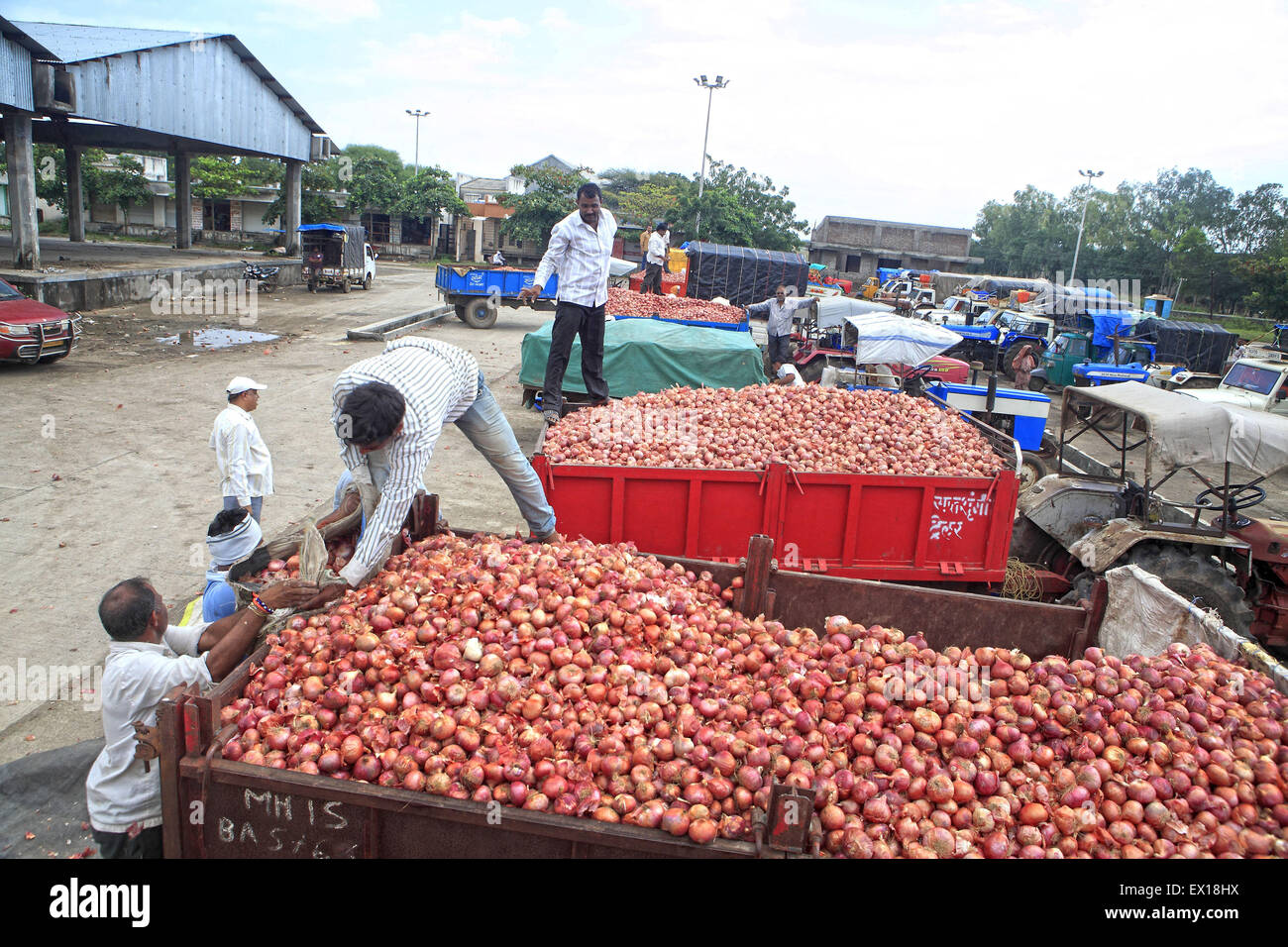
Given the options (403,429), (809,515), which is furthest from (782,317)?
(403,429)

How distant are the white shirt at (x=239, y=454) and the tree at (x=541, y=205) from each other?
39.9 m

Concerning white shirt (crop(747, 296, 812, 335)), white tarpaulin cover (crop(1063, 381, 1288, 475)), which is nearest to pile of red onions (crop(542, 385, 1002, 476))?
white tarpaulin cover (crop(1063, 381, 1288, 475))

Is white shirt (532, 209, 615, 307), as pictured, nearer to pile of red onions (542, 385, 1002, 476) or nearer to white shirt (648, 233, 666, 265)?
pile of red onions (542, 385, 1002, 476)

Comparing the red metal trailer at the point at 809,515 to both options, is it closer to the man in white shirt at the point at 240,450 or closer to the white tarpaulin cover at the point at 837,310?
the man in white shirt at the point at 240,450

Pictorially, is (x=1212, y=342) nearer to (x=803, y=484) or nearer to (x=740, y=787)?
(x=803, y=484)

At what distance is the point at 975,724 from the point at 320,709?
2715 millimetres

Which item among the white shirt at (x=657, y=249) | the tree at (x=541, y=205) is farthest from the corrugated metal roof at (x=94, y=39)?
Answer: the tree at (x=541, y=205)

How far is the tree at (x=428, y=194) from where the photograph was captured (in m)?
49.2

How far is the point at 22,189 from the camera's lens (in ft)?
66.3

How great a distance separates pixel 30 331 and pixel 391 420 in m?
13.9

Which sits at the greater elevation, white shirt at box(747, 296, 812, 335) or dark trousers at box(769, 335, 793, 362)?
white shirt at box(747, 296, 812, 335)

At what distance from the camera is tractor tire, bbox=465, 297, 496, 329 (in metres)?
24.6

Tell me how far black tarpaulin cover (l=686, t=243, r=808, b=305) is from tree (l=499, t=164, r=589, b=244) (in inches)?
779

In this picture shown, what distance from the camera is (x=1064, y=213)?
7056 cm
